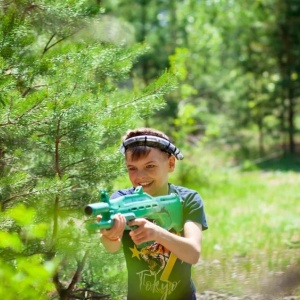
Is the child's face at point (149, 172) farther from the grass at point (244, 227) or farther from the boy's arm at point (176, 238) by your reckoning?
the grass at point (244, 227)

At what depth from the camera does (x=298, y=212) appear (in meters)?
7.77

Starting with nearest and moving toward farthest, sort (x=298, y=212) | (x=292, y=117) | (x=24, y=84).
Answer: (x=24, y=84) → (x=298, y=212) → (x=292, y=117)

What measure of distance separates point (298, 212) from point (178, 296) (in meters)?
5.39

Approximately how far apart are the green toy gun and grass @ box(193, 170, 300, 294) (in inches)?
51.2

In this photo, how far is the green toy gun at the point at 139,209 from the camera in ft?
6.73

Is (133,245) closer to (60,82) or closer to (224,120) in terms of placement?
(60,82)

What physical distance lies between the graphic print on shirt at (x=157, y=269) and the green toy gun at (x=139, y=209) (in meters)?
0.10

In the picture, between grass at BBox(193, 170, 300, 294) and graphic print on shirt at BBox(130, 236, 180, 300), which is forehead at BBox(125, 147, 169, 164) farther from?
grass at BBox(193, 170, 300, 294)

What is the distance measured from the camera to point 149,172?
262 cm

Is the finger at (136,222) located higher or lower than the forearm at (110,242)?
higher

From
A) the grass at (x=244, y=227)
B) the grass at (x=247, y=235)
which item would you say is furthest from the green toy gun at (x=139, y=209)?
the grass at (x=247, y=235)

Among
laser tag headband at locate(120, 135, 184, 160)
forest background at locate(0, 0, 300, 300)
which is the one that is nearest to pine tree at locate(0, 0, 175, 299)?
forest background at locate(0, 0, 300, 300)

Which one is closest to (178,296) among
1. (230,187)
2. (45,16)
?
(45,16)

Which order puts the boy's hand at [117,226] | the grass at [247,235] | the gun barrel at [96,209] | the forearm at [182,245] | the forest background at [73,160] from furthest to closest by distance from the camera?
the grass at [247,235]
the forest background at [73,160]
the forearm at [182,245]
the boy's hand at [117,226]
the gun barrel at [96,209]
